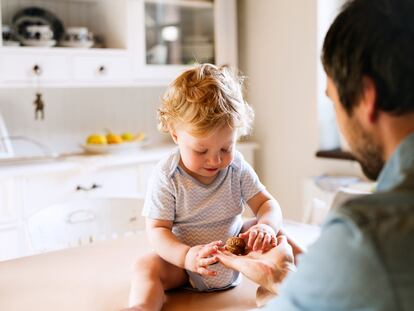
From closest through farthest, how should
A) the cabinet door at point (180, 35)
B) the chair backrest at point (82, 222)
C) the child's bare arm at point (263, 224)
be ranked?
the child's bare arm at point (263, 224)
the chair backrest at point (82, 222)
the cabinet door at point (180, 35)

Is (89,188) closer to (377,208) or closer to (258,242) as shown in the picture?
(258,242)

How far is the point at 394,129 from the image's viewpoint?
2.31 ft

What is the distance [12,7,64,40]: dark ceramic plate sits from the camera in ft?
9.31

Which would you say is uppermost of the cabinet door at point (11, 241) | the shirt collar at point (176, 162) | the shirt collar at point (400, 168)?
the shirt collar at point (400, 168)

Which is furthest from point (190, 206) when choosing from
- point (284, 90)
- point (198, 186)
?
point (284, 90)

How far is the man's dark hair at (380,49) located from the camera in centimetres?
67

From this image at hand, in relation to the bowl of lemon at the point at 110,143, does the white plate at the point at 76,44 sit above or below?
above

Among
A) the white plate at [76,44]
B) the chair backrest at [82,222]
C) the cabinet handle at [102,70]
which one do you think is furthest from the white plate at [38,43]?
the chair backrest at [82,222]

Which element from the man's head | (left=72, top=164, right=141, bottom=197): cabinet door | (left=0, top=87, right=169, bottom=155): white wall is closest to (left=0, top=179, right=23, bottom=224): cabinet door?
(left=72, top=164, right=141, bottom=197): cabinet door

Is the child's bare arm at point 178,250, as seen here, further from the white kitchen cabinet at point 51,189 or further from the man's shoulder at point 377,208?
the white kitchen cabinet at point 51,189

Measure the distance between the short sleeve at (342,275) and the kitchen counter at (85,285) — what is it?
1.59 ft

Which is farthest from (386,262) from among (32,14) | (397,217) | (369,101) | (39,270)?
(32,14)

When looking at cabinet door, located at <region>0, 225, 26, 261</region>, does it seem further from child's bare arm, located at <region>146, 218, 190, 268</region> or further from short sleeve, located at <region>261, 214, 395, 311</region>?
short sleeve, located at <region>261, 214, 395, 311</region>

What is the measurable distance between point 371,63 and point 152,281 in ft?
2.16
